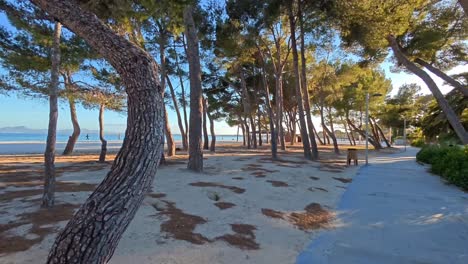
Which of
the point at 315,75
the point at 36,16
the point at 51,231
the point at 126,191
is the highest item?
the point at 315,75

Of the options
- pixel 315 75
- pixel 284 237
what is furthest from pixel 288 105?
pixel 284 237

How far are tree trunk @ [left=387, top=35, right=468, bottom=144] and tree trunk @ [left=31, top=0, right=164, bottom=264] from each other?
12.5 metres

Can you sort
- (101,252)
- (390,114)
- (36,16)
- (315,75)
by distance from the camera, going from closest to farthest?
(101,252)
(36,16)
(315,75)
(390,114)

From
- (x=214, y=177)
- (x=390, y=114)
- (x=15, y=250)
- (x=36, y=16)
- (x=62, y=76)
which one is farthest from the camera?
(x=390, y=114)

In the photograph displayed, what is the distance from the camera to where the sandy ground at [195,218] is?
121 inches

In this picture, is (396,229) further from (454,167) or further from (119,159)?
(454,167)

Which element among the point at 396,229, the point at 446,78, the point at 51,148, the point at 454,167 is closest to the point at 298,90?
the point at 446,78

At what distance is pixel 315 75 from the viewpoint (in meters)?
20.6

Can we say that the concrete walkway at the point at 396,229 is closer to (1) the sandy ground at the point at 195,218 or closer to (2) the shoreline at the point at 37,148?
(1) the sandy ground at the point at 195,218

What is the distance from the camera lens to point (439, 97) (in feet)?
36.7

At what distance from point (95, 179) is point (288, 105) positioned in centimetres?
2476

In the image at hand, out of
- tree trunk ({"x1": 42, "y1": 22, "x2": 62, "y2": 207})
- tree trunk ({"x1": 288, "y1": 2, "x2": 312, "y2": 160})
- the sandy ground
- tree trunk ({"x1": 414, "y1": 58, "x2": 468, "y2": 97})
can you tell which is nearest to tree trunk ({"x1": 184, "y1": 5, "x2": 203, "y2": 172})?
the sandy ground

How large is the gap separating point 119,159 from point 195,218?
263 centimetres

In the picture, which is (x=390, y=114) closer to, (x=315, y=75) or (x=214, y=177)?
(x=315, y=75)
